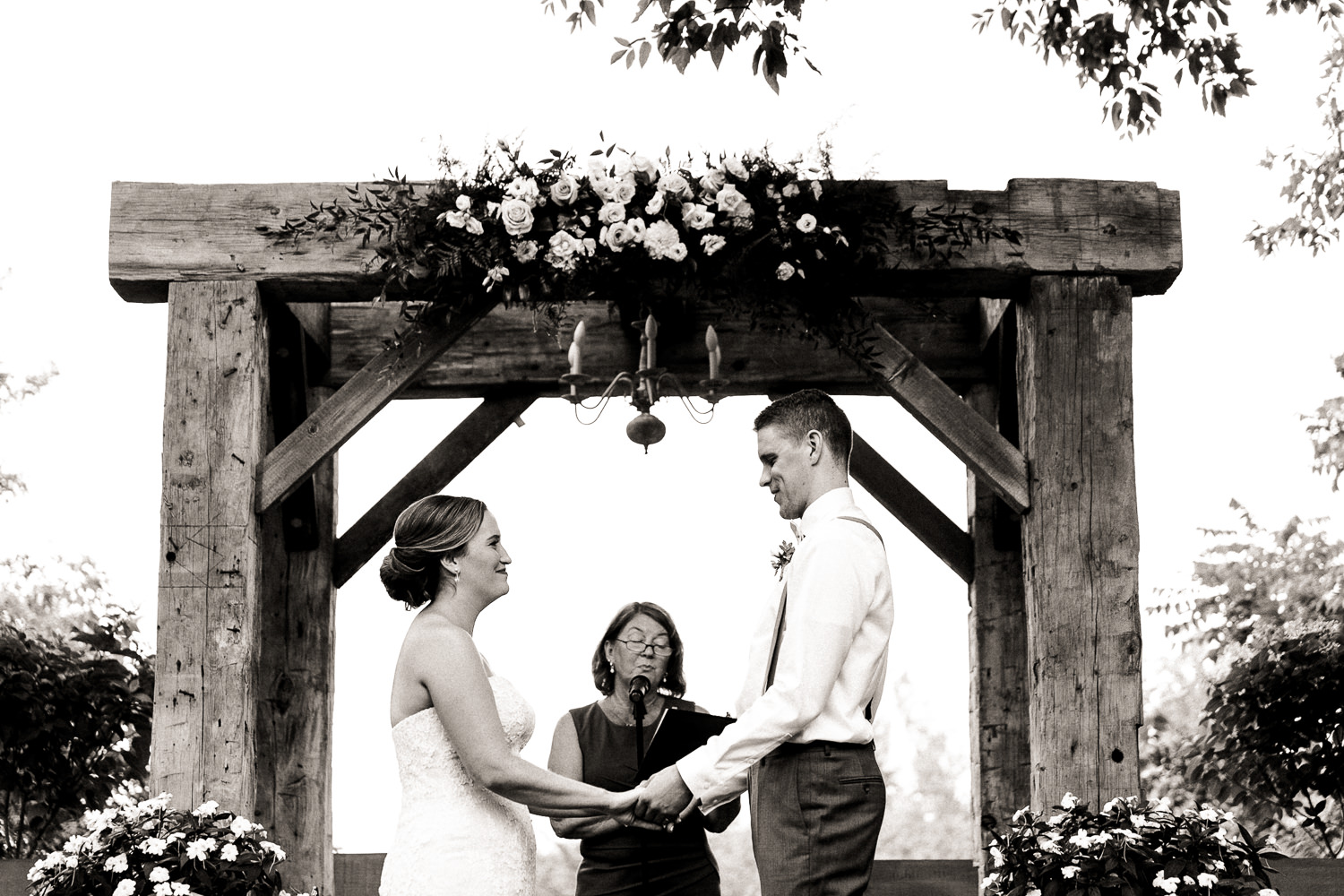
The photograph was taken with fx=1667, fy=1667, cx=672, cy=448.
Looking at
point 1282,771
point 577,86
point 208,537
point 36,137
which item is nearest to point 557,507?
point 577,86

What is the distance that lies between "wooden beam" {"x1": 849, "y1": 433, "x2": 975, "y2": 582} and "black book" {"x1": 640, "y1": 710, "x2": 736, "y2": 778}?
210 centimetres

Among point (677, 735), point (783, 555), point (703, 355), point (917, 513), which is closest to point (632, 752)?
point (677, 735)

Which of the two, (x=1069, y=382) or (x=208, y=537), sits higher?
(x=1069, y=382)

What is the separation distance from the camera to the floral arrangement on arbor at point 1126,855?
4160mm

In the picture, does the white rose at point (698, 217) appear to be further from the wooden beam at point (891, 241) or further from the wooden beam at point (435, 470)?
the wooden beam at point (435, 470)

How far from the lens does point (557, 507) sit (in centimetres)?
1798

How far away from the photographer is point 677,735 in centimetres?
451

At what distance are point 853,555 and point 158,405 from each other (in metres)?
16.3

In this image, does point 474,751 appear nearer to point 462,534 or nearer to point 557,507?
point 462,534

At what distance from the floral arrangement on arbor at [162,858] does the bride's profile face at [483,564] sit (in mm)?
1205

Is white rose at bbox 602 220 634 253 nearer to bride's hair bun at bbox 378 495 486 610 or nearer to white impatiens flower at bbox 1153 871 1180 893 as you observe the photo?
bride's hair bun at bbox 378 495 486 610

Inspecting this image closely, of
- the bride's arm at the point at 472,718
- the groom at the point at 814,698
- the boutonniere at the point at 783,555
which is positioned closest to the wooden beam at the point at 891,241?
the boutonniere at the point at 783,555

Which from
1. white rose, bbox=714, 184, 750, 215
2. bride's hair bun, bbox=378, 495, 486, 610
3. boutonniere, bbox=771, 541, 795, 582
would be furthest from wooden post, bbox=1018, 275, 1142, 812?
bride's hair bun, bbox=378, 495, 486, 610

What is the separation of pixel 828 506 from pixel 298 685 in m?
3.23
